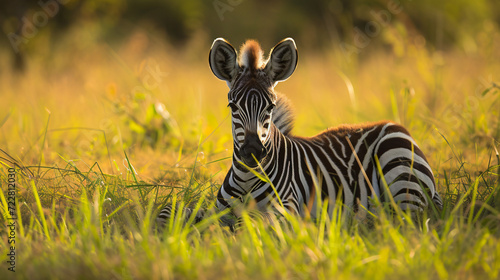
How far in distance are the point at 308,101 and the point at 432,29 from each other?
7474 mm

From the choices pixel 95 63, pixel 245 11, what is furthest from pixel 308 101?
pixel 245 11

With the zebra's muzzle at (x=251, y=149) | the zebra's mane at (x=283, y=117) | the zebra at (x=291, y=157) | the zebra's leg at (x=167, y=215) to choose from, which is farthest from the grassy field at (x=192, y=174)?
the zebra's mane at (x=283, y=117)

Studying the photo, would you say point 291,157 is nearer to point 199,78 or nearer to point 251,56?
point 251,56

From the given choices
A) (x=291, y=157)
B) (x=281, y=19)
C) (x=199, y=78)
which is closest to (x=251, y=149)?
(x=291, y=157)

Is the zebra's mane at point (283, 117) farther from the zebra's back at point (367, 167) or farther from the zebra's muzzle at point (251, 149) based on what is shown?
the zebra's muzzle at point (251, 149)

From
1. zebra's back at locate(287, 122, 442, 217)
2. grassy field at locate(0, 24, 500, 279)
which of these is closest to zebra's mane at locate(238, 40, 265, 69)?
zebra's back at locate(287, 122, 442, 217)

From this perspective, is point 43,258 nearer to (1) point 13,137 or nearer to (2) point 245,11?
(1) point 13,137

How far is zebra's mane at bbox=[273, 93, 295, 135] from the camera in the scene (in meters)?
4.96

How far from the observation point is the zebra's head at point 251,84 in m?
3.88

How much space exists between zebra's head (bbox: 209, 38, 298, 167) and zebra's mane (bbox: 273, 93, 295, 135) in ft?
2.14

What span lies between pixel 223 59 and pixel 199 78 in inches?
342

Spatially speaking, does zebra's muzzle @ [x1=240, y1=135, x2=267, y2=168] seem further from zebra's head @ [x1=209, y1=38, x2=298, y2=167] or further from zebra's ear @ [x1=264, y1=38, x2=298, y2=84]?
zebra's ear @ [x1=264, y1=38, x2=298, y2=84]

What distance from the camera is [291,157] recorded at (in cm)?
449

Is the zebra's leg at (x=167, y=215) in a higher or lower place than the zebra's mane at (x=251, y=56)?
lower
